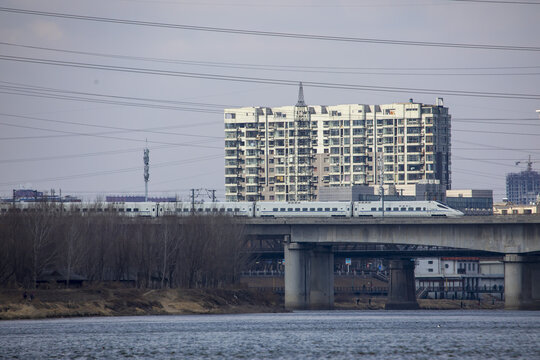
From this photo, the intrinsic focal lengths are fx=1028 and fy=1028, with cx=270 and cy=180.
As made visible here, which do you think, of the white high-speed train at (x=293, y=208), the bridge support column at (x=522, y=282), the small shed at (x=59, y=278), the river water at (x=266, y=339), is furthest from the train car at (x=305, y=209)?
the river water at (x=266, y=339)

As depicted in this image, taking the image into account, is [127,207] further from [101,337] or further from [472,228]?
[101,337]

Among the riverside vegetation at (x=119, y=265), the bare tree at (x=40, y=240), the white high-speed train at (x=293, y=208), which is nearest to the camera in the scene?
the riverside vegetation at (x=119, y=265)

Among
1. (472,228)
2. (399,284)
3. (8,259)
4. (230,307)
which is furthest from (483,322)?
(399,284)

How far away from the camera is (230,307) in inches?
5778

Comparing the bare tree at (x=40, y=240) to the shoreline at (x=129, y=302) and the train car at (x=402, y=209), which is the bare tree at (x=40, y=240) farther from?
the train car at (x=402, y=209)

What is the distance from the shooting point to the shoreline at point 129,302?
118 metres

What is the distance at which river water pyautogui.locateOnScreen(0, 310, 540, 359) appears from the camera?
7344 centimetres

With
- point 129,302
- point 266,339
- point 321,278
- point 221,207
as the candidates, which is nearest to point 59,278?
point 129,302

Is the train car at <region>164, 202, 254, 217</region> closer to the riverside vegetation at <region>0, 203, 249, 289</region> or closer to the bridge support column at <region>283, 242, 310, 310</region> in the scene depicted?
the riverside vegetation at <region>0, 203, 249, 289</region>

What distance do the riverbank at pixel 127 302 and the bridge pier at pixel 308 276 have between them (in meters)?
3.67

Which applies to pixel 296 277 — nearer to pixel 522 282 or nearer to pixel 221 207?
pixel 221 207

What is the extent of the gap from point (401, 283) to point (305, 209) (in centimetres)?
2455

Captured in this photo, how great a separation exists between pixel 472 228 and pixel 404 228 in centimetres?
1026

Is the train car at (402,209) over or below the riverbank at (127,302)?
over
